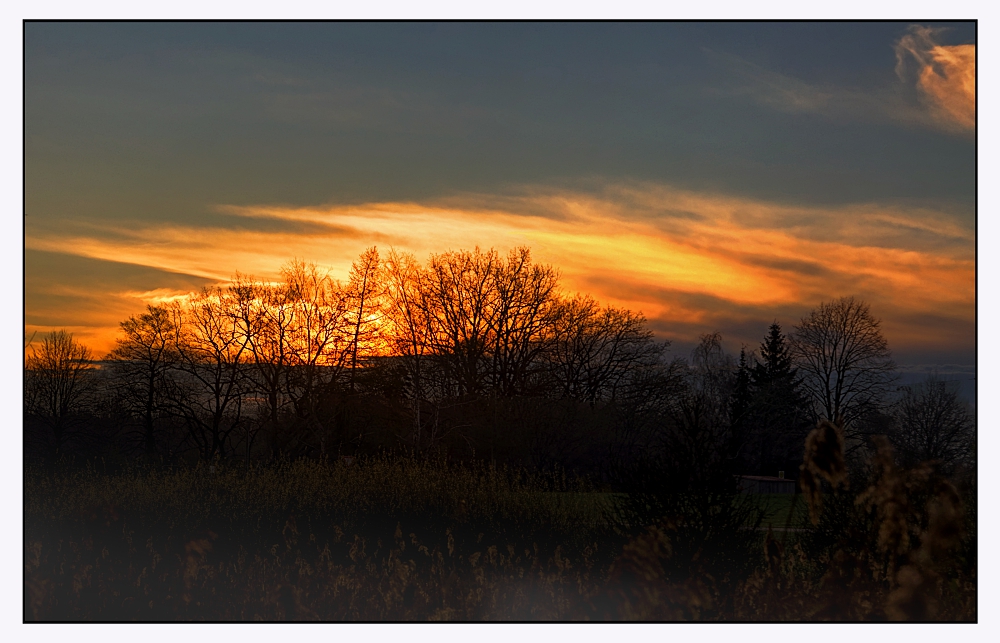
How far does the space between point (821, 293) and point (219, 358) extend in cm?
697

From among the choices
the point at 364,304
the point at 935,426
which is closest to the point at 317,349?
the point at 364,304

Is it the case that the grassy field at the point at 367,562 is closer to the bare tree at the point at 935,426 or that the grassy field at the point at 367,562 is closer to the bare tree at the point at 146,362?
the bare tree at the point at 146,362

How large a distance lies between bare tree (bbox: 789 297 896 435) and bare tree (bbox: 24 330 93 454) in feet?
25.3

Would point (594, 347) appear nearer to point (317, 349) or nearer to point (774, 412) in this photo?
point (774, 412)

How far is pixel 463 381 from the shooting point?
12.1 metres

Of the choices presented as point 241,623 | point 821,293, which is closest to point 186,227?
point 241,623

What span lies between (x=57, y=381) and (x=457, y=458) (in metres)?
4.84

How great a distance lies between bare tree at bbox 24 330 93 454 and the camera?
843 cm

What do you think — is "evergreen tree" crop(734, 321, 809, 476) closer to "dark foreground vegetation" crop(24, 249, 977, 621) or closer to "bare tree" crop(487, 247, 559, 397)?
"dark foreground vegetation" crop(24, 249, 977, 621)

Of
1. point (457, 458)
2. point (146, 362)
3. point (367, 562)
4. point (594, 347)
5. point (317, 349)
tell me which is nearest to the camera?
point (367, 562)

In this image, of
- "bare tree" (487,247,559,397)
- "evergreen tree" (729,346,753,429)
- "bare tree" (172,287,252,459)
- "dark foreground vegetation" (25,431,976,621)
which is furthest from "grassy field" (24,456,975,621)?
"bare tree" (487,247,559,397)

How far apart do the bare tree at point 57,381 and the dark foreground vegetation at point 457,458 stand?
23mm

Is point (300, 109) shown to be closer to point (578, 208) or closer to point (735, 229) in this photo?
point (578, 208)

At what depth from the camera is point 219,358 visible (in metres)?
10.4
